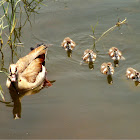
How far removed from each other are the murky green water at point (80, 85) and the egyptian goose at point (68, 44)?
0.14 m

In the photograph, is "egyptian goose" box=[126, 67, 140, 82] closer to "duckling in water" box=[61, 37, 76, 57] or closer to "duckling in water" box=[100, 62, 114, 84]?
"duckling in water" box=[100, 62, 114, 84]

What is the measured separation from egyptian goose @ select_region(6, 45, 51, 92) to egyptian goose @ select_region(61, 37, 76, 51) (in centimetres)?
70

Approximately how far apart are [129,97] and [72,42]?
7.89 feet

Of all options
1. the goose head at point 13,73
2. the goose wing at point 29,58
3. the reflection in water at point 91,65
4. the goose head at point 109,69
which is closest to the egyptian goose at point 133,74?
the goose head at point 109,69

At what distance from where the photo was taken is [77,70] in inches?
297

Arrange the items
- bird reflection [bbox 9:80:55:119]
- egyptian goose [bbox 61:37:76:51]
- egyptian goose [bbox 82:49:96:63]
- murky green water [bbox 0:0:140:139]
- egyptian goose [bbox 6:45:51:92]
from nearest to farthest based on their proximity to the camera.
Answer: murky green water [bbox 0:0:140:139], bird reflection [bbox 9:80:55:119], egyptian goose [bbox 6:45:51:92], egyptian goose [bbox 82:49:96:63], egyptian goose [bbox 61:37:76:51]

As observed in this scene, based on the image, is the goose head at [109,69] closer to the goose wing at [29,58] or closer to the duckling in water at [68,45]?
the duckling in water at [68,45]

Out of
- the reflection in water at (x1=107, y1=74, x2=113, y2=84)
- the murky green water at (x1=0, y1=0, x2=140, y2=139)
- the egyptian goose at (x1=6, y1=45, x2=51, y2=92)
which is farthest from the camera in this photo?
the reflection in water at (x1=107, y1=74, x2=113, y2=84)

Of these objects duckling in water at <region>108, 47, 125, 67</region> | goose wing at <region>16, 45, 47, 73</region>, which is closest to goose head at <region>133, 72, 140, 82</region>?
duckling in water at <region>108, 47, 125, 67</region>

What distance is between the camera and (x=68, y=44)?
8164 mm

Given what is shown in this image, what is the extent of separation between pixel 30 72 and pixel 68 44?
1.38 m

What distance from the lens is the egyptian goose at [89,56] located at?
7695 millimetres

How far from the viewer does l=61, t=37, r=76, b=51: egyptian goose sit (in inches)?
321

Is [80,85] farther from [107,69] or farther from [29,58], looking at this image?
[29,58]
